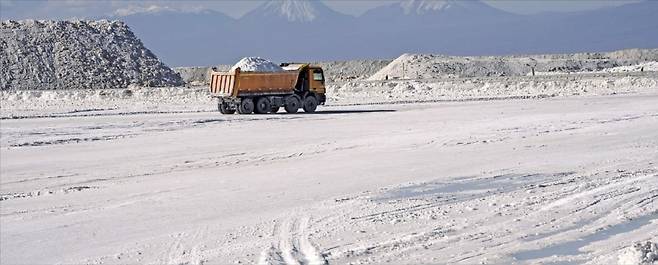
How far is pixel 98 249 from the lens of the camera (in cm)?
1036

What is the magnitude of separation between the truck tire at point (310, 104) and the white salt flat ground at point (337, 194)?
32.5ft

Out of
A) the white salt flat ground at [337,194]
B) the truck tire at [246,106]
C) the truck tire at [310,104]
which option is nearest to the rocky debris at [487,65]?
the truck tire at [310,104]

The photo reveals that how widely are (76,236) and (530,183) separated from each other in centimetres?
705

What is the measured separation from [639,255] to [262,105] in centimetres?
2950

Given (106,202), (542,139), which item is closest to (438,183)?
(106,202)

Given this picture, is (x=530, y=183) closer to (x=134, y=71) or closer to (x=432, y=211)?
(x=432, y=211)

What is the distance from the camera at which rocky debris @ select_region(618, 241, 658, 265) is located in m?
8.88

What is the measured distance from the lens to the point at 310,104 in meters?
38.4

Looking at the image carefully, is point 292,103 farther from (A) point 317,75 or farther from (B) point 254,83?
(A) point 317,75

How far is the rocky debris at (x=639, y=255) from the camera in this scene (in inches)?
349

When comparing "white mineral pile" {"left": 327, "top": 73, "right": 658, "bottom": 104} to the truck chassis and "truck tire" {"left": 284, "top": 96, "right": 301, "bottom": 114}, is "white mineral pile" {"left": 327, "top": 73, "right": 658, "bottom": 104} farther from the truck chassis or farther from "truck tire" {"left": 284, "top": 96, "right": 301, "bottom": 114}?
"truck tire" {"left": 284, "top": 96, "right": 301, "bottom": 114}

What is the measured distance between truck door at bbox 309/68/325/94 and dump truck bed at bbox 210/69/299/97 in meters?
0.73

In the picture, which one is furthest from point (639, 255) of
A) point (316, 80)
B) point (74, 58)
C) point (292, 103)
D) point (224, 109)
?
point (74, 58)

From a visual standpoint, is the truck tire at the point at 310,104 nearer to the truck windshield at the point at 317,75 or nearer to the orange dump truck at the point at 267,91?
the orange dump truck at the point at 267,91
